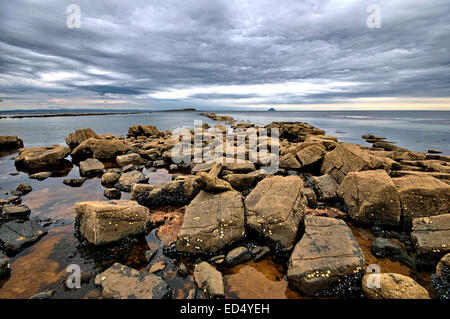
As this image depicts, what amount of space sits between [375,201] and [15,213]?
40.1 ft

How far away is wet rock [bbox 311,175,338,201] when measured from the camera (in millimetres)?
8320

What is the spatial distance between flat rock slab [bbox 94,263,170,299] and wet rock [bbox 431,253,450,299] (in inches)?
220

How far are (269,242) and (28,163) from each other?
1606cm

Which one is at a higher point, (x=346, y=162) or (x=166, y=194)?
(x=346, y=162)

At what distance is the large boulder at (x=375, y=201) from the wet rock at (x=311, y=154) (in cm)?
459

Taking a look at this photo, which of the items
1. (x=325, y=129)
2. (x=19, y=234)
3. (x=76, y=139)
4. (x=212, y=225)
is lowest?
(x=19, y=234)

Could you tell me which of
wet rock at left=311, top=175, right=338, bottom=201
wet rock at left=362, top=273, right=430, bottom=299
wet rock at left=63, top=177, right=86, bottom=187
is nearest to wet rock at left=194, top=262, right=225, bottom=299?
wet rock at left=362, top=273, right=430, bottom=299

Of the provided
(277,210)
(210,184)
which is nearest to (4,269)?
(210,184)

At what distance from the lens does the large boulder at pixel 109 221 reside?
18.1ft

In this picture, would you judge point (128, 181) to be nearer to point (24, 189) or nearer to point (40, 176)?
point (24, 189)

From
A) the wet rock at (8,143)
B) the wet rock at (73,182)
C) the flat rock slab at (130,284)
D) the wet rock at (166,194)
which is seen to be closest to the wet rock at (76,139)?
the wet rock at (8,143)

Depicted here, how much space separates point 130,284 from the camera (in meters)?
4.20

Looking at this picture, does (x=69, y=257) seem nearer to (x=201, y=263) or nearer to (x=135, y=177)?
(x=201, y=263)
